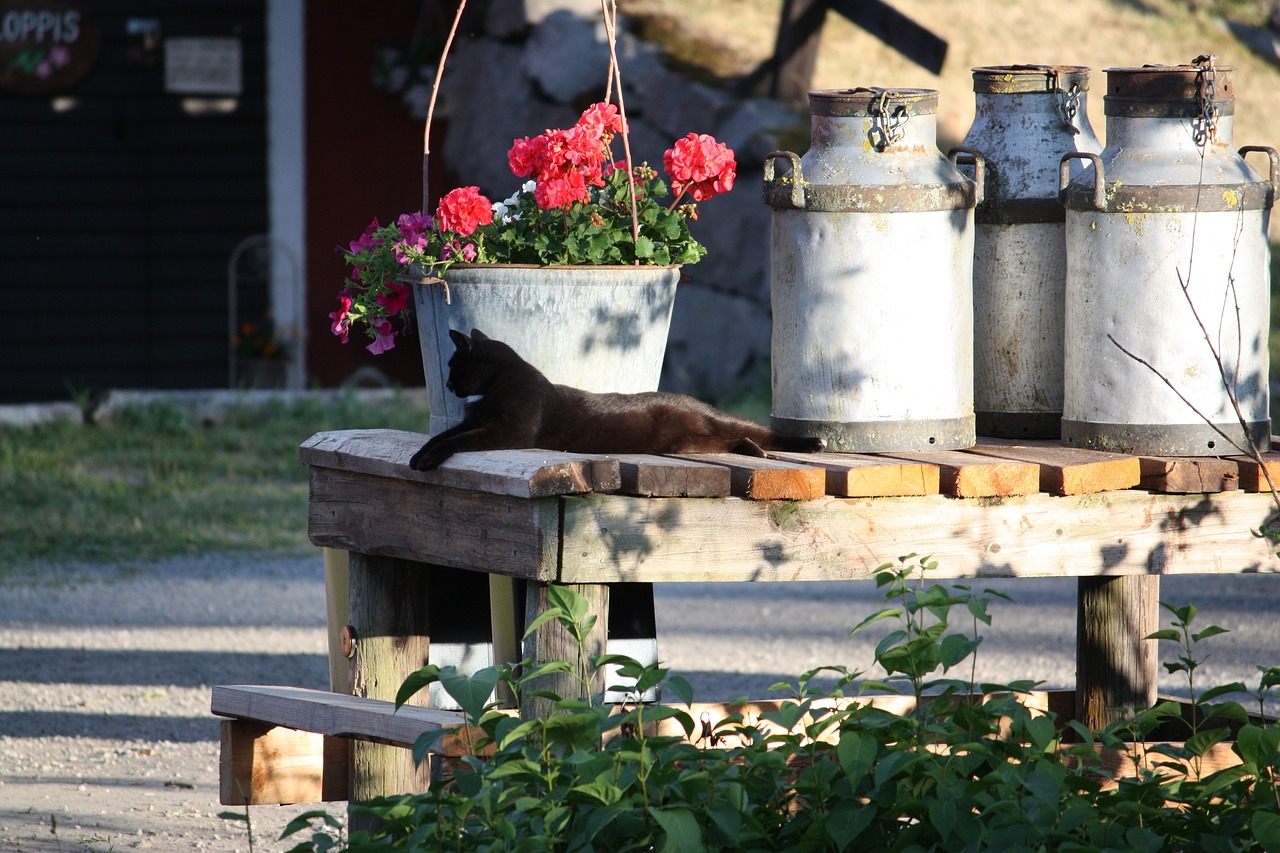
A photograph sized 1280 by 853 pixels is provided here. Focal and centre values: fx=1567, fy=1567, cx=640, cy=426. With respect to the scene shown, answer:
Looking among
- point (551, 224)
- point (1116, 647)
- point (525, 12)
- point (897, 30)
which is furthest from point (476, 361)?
point (525, 12)

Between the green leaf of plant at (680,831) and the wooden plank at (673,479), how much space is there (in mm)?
506

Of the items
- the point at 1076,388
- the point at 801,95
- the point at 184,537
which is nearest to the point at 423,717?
the point at 1076,388

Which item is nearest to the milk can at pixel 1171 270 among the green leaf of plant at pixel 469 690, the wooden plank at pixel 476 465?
the wooden plank at pixel 476 465

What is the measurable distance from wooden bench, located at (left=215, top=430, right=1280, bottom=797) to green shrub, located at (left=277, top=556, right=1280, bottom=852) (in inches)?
7.4

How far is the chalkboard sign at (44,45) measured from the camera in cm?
972

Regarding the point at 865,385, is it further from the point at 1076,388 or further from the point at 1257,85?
the point at 1257,85

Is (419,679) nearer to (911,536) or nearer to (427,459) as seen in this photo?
(427,459)

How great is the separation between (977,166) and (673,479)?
0.76 metres

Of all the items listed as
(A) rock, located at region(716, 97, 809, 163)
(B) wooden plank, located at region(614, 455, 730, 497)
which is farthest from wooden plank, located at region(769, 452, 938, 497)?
(A) rock, located at region(716, 97, 809, 163)

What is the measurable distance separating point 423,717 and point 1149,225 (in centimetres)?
128

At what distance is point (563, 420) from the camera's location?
2383 millimetres

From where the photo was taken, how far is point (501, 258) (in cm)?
257

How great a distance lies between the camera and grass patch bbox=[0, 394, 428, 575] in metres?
6.42

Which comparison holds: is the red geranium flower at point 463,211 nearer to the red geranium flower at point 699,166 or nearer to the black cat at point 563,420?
the black cat at point 563,420
